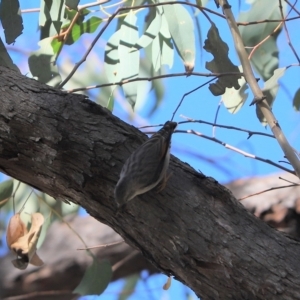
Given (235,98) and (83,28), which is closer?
(235,98)

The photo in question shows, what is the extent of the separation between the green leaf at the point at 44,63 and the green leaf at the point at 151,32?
36 centimetres

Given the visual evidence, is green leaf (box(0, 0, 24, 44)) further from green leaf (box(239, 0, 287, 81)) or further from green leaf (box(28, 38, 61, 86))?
green leaf (box(239, 0, 287, 81))

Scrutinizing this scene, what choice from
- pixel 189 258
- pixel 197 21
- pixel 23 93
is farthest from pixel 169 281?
pixel 197 21

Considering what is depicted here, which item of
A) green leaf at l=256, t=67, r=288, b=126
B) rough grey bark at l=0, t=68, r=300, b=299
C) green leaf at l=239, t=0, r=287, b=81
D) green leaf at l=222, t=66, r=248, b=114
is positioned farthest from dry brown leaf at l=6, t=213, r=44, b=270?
green leaf at l=239, t=0, r=287, b=81

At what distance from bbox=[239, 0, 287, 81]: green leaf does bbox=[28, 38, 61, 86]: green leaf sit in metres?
0.77

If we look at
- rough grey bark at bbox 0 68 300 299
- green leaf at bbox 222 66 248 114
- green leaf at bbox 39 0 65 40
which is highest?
green leaf at bbox 39 0 65 40

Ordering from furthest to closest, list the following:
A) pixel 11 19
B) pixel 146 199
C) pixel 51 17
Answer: pixel 51 17
pixel 11 19
pixel 146 199

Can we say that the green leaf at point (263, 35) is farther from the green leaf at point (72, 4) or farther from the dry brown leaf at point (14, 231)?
the dry brown leaf at point (14, 231)

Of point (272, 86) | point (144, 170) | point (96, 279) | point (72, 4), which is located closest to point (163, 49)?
point (272, 86)

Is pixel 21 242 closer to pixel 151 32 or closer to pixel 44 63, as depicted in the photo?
pixel 44 63

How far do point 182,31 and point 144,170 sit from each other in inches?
32.9

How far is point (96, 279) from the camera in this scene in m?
2.27

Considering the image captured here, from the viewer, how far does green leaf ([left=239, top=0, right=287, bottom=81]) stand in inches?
97.3

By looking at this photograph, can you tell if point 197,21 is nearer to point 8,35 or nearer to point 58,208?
point 8,35
